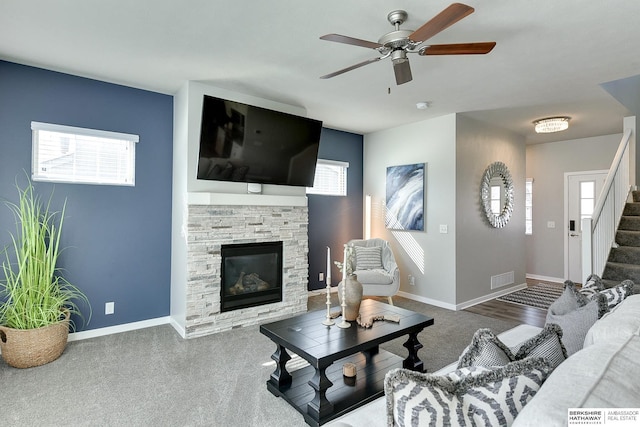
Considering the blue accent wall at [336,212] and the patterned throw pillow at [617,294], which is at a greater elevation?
the blue accent wall at [336,212]

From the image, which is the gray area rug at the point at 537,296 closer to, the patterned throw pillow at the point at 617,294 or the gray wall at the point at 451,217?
the gray wall at the point at 451,217

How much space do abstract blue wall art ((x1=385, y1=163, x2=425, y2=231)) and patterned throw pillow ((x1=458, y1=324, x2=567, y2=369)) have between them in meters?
3.76

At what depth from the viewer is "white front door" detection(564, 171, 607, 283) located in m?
5.98

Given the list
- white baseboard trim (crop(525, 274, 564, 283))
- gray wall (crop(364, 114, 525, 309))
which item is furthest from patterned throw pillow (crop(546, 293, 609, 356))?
white baseboard trim (crop(525, 274, 564, 283))

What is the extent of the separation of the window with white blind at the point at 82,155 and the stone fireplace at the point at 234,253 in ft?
3.04

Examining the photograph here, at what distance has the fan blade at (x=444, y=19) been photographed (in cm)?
171

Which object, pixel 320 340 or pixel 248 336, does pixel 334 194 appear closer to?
pixel 248 336

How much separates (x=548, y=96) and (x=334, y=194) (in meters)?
3.02

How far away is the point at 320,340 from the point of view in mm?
2252

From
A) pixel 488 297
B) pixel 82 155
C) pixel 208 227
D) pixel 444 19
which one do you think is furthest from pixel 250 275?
pixel 488 297

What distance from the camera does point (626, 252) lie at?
149 inches

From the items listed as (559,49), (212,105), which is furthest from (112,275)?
(559,49)

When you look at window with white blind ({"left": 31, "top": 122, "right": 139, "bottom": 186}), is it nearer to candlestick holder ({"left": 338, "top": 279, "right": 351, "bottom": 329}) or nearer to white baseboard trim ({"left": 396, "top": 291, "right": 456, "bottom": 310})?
candlestick holder ({"left": 338, "top": 279, "right": 351, "bottom": 329})

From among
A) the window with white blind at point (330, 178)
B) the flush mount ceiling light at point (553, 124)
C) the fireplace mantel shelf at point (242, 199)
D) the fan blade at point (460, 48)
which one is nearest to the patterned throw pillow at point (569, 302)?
the fan blade at point (460, 48)
